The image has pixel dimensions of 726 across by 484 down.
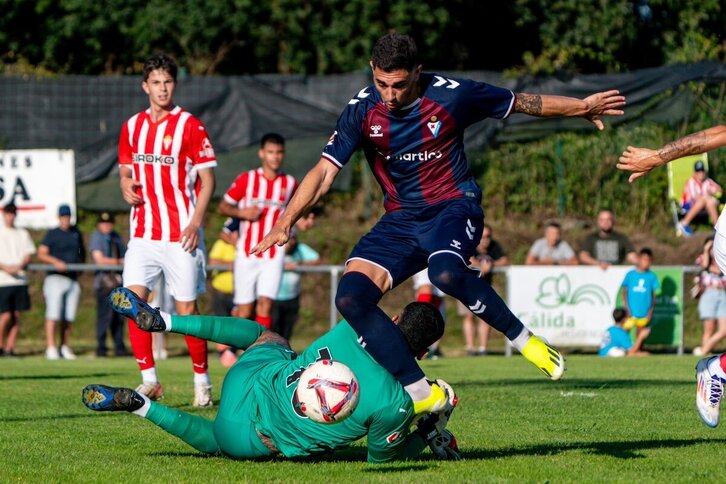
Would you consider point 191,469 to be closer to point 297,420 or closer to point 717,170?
point 297,420

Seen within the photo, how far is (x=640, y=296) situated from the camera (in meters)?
18.9

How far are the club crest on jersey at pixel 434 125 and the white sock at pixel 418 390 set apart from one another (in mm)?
1728

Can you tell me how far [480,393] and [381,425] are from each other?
15.1 ft

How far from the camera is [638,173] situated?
736 centimetres

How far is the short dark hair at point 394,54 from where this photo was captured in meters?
7.36

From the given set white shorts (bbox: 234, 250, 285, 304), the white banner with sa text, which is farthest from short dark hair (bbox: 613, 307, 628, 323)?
white shorts (bbox: 234, 250, 285, 304)

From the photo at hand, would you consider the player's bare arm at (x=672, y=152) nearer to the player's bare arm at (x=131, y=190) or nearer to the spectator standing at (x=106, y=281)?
the player's bare arm at (x=131, y=190)

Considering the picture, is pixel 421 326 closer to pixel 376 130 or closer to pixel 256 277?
pixel 376 130

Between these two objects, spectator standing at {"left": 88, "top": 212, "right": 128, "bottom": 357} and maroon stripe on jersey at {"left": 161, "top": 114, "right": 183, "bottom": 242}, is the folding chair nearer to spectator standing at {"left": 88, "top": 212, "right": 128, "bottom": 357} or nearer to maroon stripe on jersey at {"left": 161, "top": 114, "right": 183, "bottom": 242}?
spectator standing at {"left": 88, "top": 212, "right": 128, "bottom": 357}

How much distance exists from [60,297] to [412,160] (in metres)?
12.0

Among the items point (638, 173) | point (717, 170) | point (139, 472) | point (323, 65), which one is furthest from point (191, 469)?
point (323, 65)

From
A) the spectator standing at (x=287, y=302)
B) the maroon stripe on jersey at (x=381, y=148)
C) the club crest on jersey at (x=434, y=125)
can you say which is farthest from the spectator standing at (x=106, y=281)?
the club crest on jersey at (x=434, y=125)

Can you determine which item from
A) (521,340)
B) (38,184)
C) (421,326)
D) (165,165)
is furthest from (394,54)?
(38,184)

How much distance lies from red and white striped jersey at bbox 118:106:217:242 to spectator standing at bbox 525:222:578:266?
10.5m
